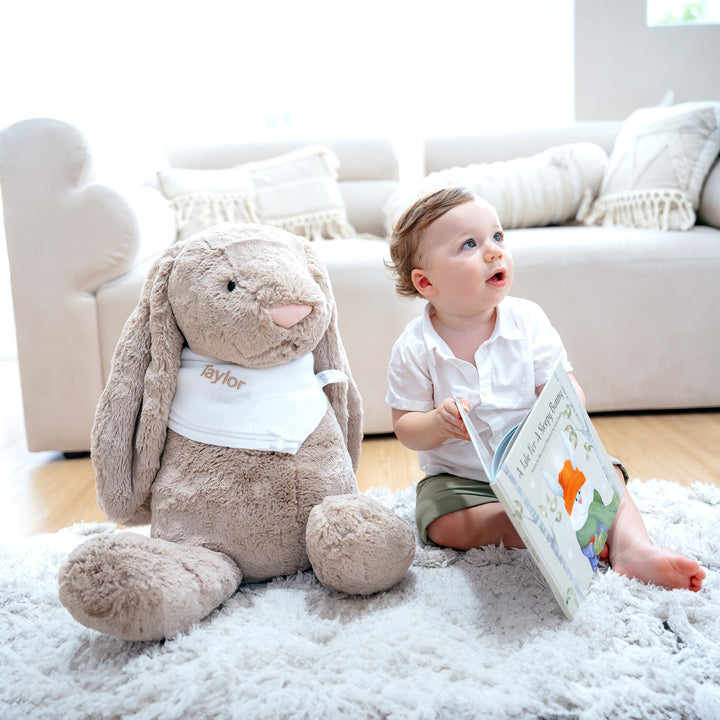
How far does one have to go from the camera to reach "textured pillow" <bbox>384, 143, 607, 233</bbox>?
6.53 feet

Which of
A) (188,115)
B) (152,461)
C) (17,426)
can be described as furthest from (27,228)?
(188,115)

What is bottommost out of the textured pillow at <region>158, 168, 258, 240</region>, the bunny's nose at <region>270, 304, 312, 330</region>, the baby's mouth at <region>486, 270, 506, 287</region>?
the bunny's nose at <region>270, 304, 312, 330</region>

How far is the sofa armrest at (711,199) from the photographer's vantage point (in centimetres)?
176

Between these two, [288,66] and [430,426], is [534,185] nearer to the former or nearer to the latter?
[430,426]

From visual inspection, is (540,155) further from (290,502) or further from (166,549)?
(166,549)

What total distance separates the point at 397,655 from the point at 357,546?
127 mm

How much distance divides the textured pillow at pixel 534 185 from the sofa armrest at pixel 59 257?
80 cm

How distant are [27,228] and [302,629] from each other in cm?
113

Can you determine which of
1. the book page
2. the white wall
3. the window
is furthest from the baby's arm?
the window

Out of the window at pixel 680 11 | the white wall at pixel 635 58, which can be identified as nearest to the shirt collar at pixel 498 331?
the white wall at pixel 635 58

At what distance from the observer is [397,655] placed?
0.68 meters

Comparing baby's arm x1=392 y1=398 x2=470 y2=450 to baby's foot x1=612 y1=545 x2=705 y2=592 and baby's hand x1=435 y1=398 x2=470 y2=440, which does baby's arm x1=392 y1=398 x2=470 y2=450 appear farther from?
baby's foot x1=612 y1=545 x2=705 y2=592

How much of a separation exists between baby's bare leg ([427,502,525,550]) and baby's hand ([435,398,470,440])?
5.5 inches

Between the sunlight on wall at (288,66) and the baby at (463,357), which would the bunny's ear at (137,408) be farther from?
the sunlight on wall at (288,66)
